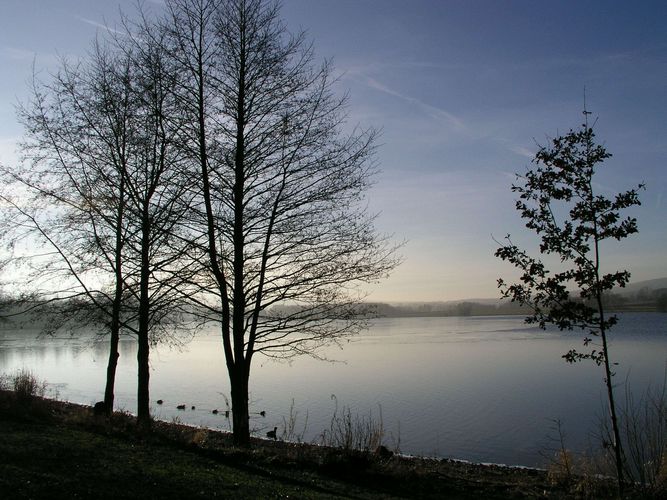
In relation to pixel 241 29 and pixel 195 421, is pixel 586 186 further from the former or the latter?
pixel 195 421

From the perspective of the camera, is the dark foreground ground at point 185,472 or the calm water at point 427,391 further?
the calm water at point 427,391

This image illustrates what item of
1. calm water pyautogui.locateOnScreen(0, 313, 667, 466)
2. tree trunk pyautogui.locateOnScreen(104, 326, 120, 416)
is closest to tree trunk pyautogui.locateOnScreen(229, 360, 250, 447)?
calm water pyautogui.locateOnScreen(0, 313, 667, 466)

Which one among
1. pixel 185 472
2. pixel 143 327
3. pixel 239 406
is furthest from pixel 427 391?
pixel 185 472

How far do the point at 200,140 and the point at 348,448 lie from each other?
22.0 feet

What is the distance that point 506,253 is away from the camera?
8.45m

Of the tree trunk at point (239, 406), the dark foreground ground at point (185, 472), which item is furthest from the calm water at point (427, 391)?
the dark foreground ground at point (185, 472)

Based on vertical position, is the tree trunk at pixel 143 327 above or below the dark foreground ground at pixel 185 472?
above

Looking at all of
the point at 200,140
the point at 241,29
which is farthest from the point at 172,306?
the point at 241,29

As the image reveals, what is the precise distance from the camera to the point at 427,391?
25031mm

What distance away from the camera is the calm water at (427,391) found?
16.9m

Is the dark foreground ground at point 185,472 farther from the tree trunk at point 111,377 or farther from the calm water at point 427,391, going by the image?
the calm water at point 427,391

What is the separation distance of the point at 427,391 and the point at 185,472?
1924 centimetres

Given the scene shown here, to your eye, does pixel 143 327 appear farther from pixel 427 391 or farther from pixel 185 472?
pixel 427 391

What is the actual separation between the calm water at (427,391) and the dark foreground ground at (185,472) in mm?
4001
